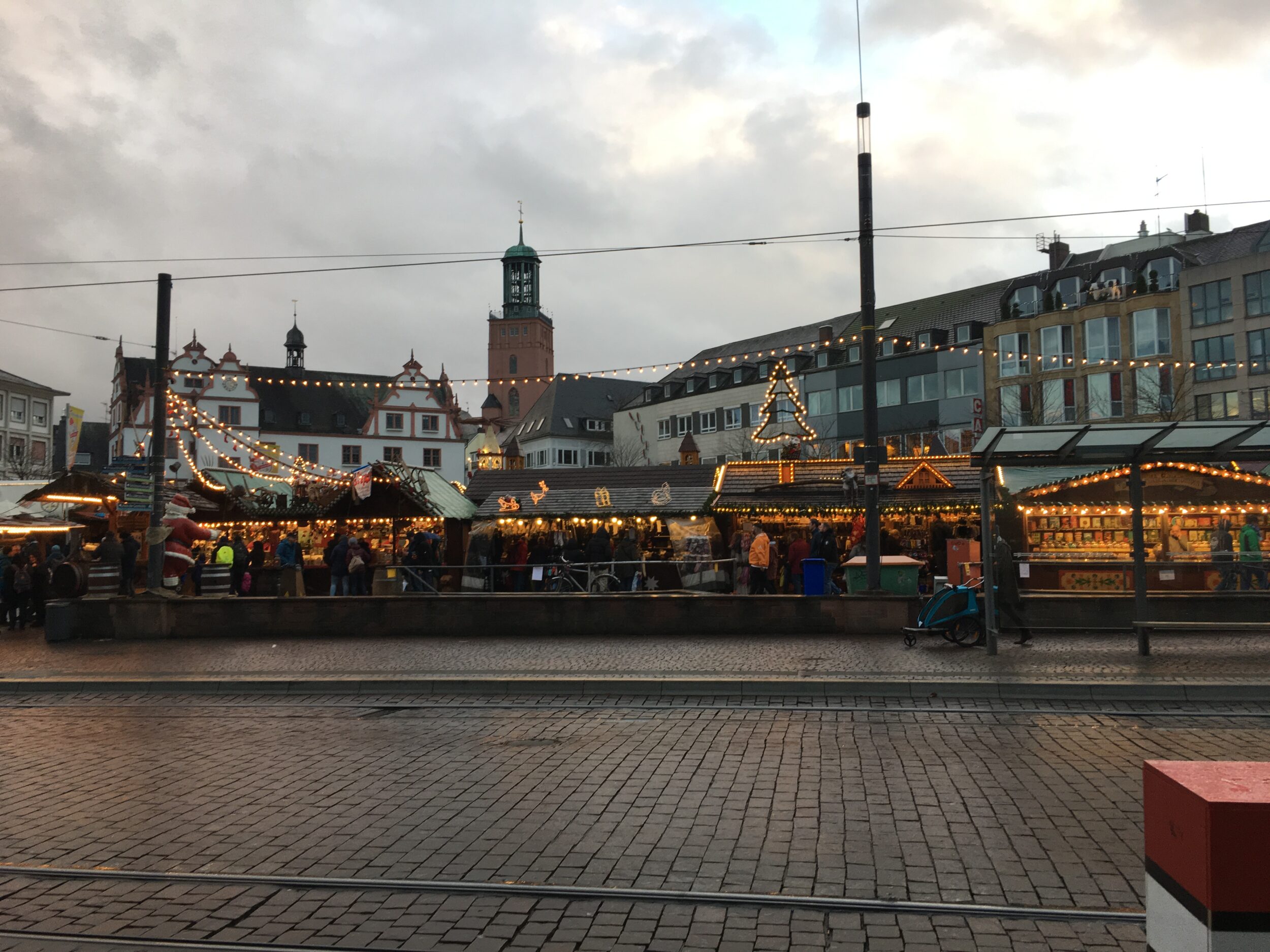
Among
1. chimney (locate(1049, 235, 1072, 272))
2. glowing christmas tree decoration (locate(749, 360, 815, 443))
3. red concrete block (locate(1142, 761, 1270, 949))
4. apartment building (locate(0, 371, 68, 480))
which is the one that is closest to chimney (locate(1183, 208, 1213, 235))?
chimney (locate(1049, 235, 1072, 272))

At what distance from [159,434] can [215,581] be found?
379cm

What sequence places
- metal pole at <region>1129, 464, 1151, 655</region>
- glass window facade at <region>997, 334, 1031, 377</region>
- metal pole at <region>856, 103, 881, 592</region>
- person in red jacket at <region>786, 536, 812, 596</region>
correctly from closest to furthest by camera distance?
1. metal pole at <region>1129, 464, 1151, 655</region>
2. metal pole at <region>856, 103, 881, 592</region>
3. person in red jacket at <region>786, 536, 812, 596</region>
4. glass window facade at <region>997, 334, 1031, 377</region>

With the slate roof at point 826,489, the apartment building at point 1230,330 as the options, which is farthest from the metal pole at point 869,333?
the apartment building at point 1230,330

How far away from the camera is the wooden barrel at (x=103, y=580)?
1830 centimetres

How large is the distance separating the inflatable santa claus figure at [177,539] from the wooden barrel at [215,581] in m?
0.39

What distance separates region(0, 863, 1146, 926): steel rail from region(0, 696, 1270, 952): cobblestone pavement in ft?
0.20

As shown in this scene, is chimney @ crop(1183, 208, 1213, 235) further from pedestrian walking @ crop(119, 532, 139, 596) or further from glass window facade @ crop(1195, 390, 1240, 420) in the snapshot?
pedestrian walking @ crop(119, 532, 139, 596)

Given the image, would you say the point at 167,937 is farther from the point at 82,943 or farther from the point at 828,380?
the point at 828,380

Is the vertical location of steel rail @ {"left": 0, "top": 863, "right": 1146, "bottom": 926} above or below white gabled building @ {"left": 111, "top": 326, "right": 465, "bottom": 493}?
below

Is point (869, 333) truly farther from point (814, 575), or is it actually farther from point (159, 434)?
point (159, 434)

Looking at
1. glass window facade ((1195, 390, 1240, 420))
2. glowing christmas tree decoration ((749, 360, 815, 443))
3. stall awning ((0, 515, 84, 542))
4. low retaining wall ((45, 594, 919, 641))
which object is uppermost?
glass window facade ((1195, 390, 1240, 420))

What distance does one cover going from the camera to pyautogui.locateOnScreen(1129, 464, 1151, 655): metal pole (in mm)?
13719

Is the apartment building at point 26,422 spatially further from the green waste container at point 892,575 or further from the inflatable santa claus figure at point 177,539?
the green waste container at point 892,575

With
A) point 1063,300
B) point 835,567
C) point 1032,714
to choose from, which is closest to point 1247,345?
point 1063,300
